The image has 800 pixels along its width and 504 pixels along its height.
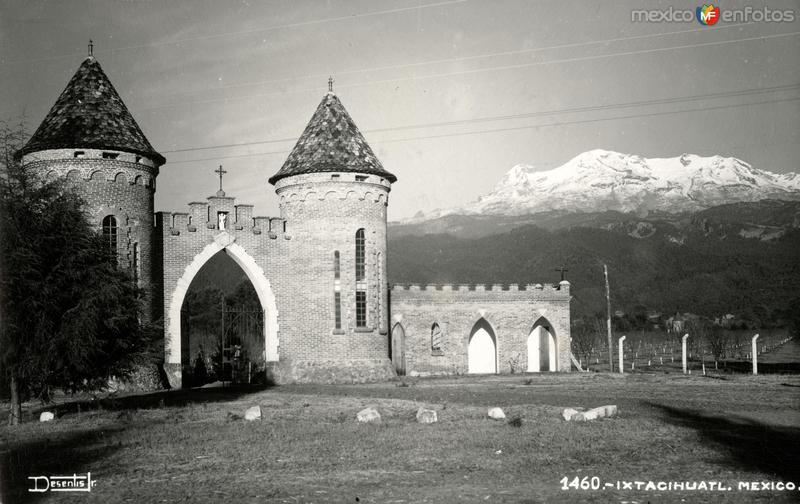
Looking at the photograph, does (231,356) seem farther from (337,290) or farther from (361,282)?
(361,282)

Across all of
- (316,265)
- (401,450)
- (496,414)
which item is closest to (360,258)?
(316,265)

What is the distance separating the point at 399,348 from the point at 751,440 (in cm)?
2366

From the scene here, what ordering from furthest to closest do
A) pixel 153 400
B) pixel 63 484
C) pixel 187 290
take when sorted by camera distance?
pixel 187 290
pixel 153 400
pixel 63 484

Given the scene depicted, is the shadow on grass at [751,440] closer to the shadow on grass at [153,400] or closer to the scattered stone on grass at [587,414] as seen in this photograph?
the scattered stone on grass at [587,414]

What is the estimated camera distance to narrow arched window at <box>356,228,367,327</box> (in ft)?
106

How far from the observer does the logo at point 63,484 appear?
37.4 feet

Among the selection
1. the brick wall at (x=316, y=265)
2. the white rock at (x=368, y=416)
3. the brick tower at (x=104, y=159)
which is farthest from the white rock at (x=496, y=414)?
the brick tower at (x=104, y=159)

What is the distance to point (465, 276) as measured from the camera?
123 meters

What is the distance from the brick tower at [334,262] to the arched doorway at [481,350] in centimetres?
793

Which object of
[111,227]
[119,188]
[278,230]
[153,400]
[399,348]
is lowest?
[153,400]

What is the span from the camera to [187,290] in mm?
30234

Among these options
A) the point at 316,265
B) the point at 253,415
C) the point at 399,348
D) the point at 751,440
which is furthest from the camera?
the point at 399,348

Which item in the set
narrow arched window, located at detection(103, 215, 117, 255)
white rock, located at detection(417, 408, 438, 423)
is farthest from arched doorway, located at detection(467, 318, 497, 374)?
white rock, located at detection(417, 408, 438, 423)

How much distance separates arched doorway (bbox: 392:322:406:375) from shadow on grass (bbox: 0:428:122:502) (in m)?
21.1
